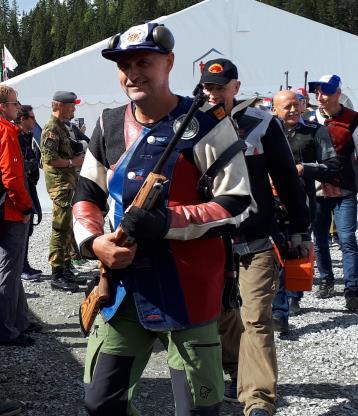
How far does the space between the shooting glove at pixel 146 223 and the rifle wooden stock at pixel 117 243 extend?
3 cm

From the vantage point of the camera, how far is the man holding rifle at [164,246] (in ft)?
7.64

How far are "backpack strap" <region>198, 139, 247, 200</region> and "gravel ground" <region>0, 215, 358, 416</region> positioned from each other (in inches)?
71.5

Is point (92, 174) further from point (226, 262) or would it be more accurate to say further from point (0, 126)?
point (0, 126)

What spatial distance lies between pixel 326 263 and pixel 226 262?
3.98m

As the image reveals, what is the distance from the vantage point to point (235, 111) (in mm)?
3547

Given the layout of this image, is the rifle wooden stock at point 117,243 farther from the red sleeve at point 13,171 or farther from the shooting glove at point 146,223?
the red sleeve at point 13,171

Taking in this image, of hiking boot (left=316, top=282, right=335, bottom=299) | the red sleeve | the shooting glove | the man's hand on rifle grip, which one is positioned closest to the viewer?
the shooting glove

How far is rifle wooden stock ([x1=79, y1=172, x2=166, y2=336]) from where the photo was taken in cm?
218

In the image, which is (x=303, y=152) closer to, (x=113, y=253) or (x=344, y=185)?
(x=344, y=185)

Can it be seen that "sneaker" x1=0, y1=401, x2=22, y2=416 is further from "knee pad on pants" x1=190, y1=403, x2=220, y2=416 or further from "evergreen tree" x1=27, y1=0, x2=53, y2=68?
"evergreen tree" x1=27, y1=0, x2=53, y2=68

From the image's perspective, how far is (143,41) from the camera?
7.59 ft

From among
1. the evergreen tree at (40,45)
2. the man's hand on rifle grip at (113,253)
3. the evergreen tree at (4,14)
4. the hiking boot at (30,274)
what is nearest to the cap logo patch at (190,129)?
the man's hand on rifle grip at (113,253)

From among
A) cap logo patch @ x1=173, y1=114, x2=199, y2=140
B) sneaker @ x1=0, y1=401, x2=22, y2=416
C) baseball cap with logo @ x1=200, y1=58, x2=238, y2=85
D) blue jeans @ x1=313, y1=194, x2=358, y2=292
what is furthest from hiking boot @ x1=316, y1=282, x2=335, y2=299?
cap logo patch @ x1=173, y1=114, x2=199, y2=140

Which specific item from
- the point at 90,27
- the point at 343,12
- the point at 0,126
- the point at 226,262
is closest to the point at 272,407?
the point at 226,262
